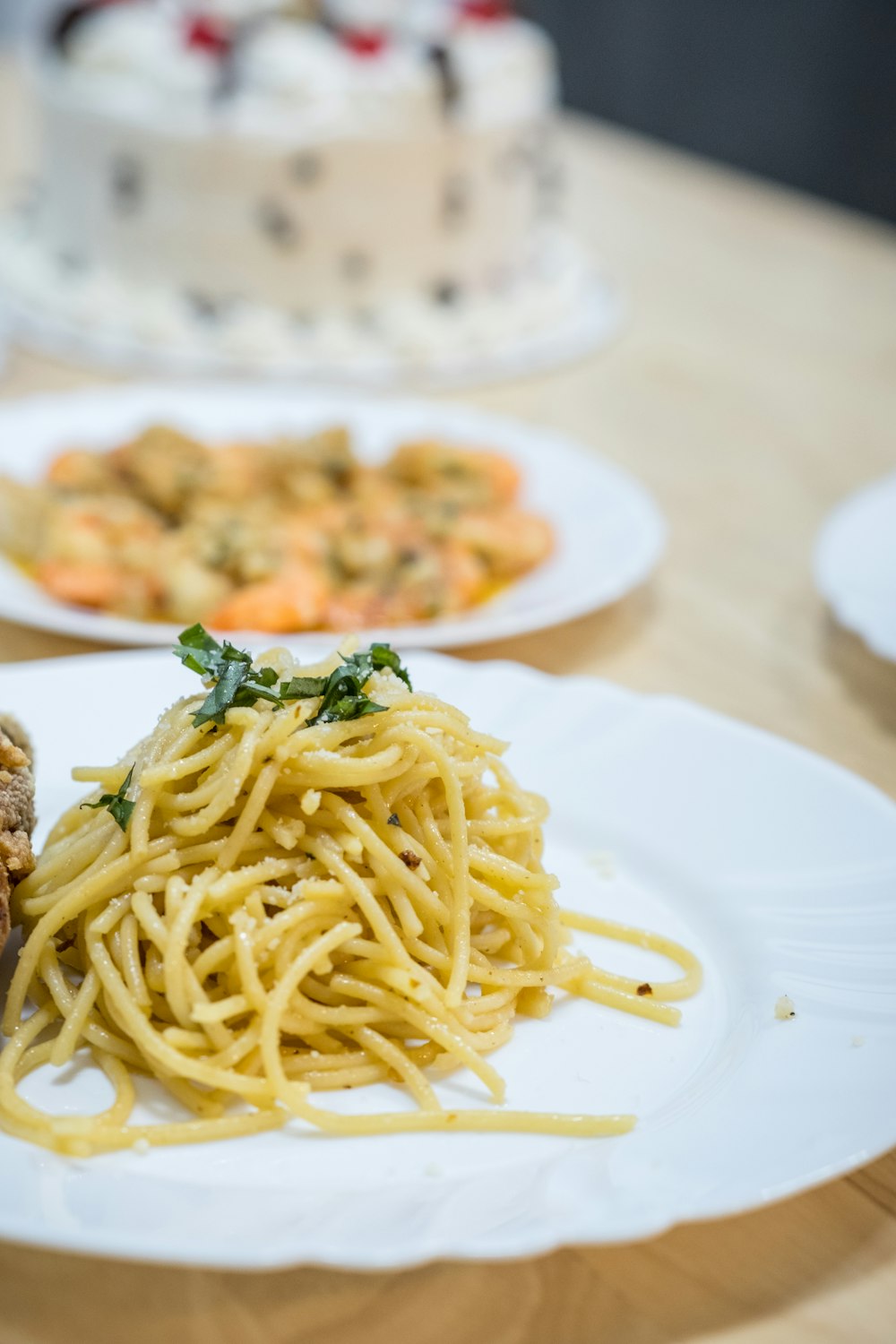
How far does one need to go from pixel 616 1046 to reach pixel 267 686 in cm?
55

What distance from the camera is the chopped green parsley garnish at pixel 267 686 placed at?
1664 millimetres

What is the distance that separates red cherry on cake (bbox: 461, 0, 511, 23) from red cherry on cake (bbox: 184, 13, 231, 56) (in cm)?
101

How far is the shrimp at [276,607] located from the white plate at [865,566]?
0.95 metres

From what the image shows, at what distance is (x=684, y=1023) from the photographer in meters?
1.68

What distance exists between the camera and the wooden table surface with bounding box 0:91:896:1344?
1.37 metres

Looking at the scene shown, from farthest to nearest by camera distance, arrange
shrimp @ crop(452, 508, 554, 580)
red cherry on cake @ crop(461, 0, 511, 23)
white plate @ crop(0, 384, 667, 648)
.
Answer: red cherry on cake @ crop(461, 0, 511, 23)
shrimp @ crop(452, 508, 554, 580)
white plate @ crop(0, 384, 667, 648)

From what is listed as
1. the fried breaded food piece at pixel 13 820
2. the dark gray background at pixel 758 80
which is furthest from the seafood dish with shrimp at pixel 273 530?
the dark gray background at pixel 758 80

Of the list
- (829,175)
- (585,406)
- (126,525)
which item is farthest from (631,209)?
(126,525)

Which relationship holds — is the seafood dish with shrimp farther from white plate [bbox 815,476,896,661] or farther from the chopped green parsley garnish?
the chopped green parsley garnish

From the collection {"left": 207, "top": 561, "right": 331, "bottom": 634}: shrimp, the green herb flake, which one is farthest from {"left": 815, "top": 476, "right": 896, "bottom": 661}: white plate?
the green herb flake

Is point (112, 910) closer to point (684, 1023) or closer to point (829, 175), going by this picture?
point (684, 1023)

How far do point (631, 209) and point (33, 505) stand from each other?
4312 mm

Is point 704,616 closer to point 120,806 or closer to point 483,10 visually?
point 120,806

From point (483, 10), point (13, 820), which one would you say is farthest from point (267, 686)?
point (483, 10)
